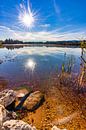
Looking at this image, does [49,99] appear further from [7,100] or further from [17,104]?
[7,100]

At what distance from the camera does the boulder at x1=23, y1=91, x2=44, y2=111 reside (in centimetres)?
1482

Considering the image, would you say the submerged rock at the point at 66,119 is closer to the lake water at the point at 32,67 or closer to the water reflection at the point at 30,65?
the lake water at the point at 32,67

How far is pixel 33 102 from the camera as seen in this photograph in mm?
15414

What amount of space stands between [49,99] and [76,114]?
3844 millimetres

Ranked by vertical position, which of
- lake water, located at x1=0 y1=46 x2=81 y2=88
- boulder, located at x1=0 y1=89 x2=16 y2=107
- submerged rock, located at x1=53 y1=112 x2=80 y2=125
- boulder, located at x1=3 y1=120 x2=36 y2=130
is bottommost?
submerged rock, located at x1=53 y1=112 x2=80 y2=125

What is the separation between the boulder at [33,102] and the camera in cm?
1482

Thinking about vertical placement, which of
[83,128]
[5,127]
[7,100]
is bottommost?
[83,128]

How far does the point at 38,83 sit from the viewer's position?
23.0 metres

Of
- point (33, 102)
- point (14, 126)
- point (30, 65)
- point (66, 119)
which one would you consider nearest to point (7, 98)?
point (33, 102)

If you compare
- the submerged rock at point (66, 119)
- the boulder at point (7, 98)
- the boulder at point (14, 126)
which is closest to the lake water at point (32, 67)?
the boulder at point (7, 98)

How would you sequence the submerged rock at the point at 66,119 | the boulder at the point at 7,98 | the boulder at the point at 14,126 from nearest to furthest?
the boulder at the point at 14,126 < the submerged rock at the point at 66,119 < the boulder at the point at 7,98

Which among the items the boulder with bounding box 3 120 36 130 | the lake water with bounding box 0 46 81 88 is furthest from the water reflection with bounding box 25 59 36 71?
the boulder with bounding box 3 120 36 130

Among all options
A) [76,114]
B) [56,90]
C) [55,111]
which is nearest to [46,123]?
[55,111]

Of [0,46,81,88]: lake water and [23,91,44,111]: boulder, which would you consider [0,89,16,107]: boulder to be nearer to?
[23,91,44,111]: boulder
